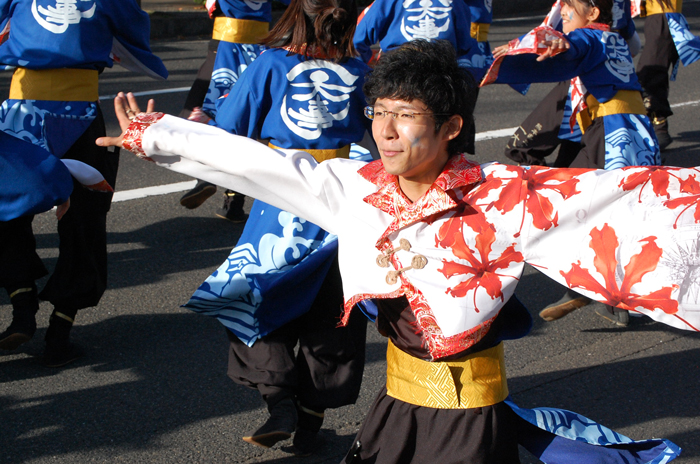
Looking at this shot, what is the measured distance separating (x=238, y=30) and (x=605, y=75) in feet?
8.30

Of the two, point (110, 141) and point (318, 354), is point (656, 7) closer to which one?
point (318, 354)

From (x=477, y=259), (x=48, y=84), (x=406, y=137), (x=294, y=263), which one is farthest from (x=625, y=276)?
(x=48, y=84)

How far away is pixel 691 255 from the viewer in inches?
72.9

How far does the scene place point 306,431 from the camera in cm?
293

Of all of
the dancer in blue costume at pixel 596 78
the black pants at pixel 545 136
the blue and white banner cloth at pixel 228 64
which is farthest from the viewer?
the blue and white banner cloth at pixel 228 64

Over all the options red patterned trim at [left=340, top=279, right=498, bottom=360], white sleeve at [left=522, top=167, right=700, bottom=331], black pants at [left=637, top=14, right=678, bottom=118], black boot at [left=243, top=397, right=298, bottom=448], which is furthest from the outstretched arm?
black pants at [left=637, top=14, right=678, bottom=118]

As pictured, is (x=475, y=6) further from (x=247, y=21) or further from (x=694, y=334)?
(x=694, y=334)

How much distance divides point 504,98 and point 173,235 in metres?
4.77

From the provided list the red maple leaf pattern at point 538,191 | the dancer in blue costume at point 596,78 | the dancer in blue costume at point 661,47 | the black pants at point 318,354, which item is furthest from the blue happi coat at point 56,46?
the dancer in blue costume at point 661,47

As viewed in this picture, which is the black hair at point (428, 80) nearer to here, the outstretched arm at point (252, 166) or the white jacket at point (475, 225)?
the white jacket at point (475, 225)

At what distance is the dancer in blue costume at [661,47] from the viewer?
6582mm

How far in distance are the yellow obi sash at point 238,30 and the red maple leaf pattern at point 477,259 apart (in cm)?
367

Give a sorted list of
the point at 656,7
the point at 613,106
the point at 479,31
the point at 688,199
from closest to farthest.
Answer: the point at 688,199, the point at 613,106, the point at 479,31, the point at 656,7

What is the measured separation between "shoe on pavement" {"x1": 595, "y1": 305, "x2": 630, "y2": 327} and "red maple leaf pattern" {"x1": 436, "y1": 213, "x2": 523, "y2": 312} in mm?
2317
